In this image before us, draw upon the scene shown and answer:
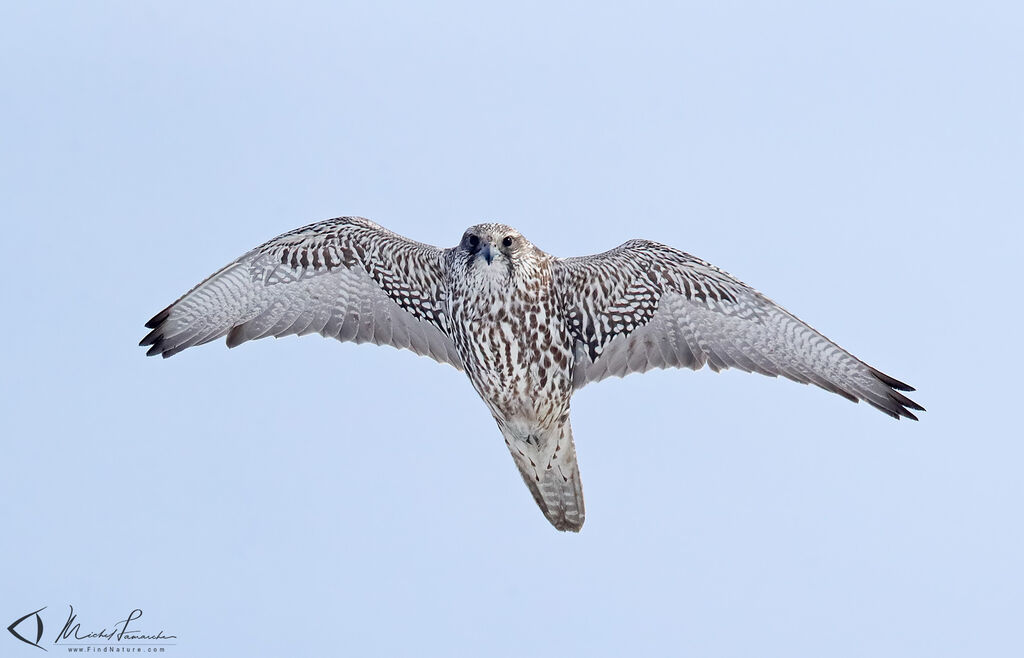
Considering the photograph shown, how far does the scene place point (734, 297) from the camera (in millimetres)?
9391

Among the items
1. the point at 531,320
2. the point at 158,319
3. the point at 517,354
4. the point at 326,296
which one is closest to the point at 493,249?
the point at 531,320

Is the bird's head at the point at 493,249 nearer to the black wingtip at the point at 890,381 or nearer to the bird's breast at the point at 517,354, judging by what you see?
the bird's breast at the point at 517,354

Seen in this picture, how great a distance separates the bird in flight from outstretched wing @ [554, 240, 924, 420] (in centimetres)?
1

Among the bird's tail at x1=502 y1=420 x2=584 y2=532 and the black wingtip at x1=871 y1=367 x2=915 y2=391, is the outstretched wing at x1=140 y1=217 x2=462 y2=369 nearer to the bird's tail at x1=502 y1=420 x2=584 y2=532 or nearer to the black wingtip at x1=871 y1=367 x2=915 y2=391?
the bird's tail at x1=502 y1=420 x2=584 y2=532

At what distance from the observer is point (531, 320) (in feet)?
30.1

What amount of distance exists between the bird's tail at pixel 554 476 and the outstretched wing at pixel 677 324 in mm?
575

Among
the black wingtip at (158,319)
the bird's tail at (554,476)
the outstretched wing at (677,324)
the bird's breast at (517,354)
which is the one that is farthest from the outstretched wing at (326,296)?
the outstretched wing at (677,324)

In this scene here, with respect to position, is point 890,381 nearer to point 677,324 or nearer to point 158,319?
point 677,324

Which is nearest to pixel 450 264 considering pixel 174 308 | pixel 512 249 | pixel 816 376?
pixel 512 249

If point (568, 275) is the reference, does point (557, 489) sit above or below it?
below

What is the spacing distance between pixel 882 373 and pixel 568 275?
2382 millimetres

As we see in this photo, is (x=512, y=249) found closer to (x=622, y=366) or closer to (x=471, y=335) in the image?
(x=471, y=335)

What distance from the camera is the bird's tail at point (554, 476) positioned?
9.59 m

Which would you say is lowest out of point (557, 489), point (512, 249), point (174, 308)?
point (557, 489)
